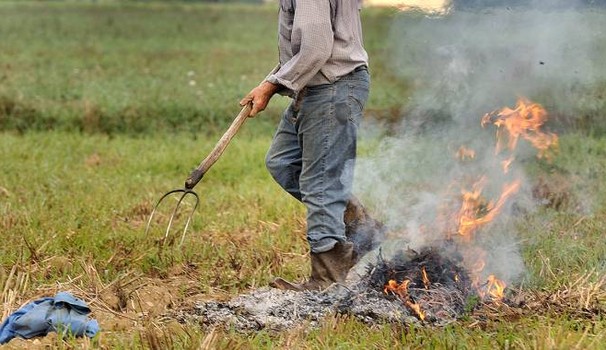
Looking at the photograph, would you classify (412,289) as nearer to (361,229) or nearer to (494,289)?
(494,289)

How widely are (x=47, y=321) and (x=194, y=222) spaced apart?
8.25 feet

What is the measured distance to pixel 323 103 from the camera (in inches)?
187

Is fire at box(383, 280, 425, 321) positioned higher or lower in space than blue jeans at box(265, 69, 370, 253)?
lower

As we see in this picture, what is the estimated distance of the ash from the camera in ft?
14.5

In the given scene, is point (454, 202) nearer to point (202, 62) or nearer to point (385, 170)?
point (385, 170)

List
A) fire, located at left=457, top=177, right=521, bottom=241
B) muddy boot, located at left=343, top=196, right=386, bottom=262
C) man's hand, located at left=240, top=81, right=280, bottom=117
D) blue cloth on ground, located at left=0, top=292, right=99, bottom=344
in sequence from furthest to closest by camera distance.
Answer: muddy boot, located at left=343, top=196, right=386, bottom=262, fire, located at left=457, top=177, right=521, bottom=241, man's hand, located at left=240, top=81, right=280, bottom=117, blue cloth on ground, located at left=0, top=292, right=99, bottom=344

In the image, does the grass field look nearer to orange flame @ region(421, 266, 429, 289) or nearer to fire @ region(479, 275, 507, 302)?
fire @ region(479, 275, 507, 302)

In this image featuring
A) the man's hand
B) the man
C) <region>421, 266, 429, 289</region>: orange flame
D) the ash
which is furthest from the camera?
<region>421, 266, 429, 289</region>: orange flame

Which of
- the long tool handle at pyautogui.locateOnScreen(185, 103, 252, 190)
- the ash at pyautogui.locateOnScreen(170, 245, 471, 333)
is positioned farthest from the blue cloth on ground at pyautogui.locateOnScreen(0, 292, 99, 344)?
the long tool handle at pyautogui.locateOnScreen(185, 103, 252, 190)

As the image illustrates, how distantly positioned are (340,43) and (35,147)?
572 centimetres

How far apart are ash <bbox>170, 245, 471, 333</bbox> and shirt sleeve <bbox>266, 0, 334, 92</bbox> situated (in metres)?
1.08

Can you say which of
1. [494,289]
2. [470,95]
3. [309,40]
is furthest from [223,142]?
[470,95]

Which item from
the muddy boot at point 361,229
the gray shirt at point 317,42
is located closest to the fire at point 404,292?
the muddy boot at point 361,229

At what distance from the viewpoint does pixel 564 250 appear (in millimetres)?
5531
